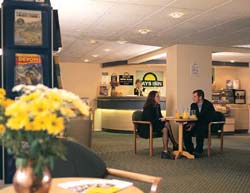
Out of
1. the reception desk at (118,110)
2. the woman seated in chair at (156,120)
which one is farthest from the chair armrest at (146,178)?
the reception desk at (118,110)

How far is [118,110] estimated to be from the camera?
39.1 ft

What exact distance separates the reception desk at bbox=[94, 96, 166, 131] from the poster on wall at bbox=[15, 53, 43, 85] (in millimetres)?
7543

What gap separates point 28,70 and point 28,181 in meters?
2.75

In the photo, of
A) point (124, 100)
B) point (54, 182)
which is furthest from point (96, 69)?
→ point (54, 182)

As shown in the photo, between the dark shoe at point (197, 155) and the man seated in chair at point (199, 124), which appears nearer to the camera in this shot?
the dark shoe at point (197, 155)

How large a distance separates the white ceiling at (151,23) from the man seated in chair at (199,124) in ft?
4.67

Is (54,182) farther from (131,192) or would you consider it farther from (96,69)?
(96,69)

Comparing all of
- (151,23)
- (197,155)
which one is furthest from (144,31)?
(197,155)

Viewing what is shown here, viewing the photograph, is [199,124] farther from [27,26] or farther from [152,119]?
[27,26]

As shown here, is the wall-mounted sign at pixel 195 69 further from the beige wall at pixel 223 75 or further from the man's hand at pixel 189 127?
the beige wall at pixel 223 75

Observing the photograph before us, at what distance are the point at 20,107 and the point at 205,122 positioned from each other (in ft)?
19.7

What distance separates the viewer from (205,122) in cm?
695

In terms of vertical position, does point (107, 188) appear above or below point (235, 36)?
below

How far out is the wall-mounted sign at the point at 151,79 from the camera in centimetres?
1351
